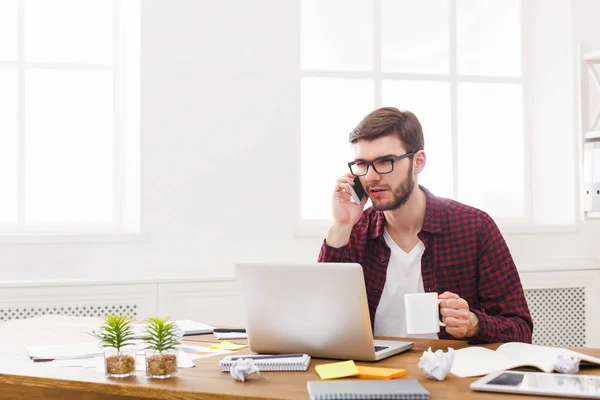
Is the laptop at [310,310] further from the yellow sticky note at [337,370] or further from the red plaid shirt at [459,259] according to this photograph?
the red plaid shirt at [459,259]

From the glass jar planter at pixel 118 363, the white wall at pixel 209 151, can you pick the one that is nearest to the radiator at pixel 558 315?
the white wall at pixel 209 151

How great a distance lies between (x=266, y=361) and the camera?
1.60 metres

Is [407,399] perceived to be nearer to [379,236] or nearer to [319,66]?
[379,236]

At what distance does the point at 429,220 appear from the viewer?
7.68ft

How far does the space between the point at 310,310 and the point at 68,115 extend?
2336 mm

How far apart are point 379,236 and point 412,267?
0.15 metres

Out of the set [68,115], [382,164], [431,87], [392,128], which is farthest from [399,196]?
[68,115]

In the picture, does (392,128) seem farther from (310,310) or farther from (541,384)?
(541,384)

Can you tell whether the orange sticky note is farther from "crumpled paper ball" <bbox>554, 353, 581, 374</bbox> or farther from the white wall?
the white wall

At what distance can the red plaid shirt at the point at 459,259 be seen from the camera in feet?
7.15

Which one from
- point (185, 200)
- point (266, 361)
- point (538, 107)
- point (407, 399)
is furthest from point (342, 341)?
point (538, 107)

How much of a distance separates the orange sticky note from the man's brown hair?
94 cm

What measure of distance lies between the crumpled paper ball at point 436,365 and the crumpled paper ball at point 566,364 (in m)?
0.24

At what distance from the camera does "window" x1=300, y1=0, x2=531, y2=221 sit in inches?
150
